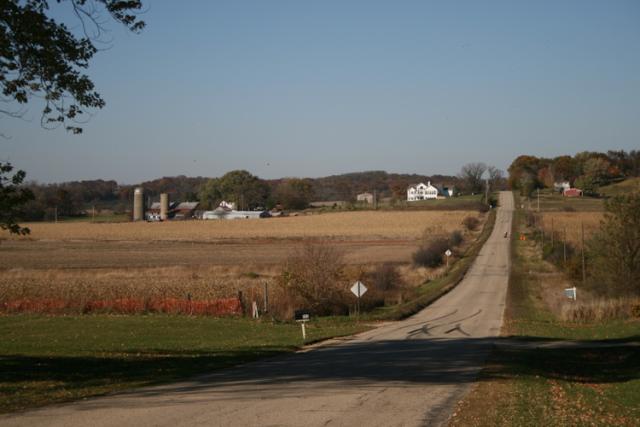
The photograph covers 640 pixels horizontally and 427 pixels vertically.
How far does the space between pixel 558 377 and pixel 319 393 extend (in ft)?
21.8

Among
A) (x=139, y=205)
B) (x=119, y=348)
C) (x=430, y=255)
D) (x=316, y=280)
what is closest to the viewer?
(x=119, y=348)

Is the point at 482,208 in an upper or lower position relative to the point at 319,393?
upper

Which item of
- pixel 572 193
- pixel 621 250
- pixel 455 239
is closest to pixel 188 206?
pixel 572 193

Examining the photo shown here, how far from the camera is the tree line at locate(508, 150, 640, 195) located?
14762 cm

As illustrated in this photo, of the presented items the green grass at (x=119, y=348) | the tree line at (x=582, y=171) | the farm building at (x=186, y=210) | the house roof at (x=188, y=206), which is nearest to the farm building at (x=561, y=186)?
the tree line at (x=582, y=171)

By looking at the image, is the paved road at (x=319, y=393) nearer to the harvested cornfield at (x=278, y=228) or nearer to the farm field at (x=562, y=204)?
the harvested cornfield at (x=278, y=228)

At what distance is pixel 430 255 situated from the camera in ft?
211

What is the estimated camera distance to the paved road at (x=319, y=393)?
11070mm

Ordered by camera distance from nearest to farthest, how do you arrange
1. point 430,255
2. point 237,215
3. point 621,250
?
point 621,250 → point 430,255 → point 237,215

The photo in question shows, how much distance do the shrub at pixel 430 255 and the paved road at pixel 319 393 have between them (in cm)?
3762

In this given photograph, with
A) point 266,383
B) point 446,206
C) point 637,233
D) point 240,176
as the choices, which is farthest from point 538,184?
point 266,383

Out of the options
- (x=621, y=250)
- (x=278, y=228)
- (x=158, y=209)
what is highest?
(x=158, y=209)

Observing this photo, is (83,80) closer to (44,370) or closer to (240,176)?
(44,370)

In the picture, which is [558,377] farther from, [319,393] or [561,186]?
[561,186]
